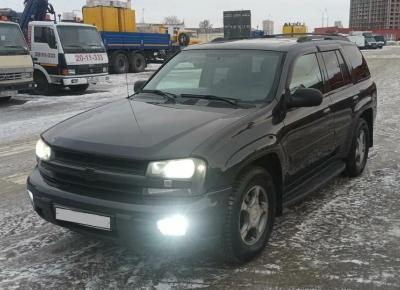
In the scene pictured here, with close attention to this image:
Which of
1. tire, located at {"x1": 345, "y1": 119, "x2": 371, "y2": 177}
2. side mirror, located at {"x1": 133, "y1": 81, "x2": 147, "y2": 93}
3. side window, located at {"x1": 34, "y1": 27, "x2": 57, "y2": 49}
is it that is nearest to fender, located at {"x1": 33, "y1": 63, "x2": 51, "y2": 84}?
side window, located at {"x1": 34, "y1": 27, "x2": 57, "y2": 49}

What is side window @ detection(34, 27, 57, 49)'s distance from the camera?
15961mm

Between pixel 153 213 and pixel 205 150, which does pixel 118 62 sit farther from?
pixel 153 213

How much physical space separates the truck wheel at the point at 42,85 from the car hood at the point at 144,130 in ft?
42.3

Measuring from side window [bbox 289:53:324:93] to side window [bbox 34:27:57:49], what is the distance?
1275 cm

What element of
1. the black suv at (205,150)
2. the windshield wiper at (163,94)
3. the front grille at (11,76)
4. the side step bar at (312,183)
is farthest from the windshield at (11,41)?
the side step bar at (312,183)

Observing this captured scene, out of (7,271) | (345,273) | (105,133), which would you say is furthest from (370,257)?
(7,271)

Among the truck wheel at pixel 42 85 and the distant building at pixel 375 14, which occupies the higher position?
the distant building at pixel 375 14

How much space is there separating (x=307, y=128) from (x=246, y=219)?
3.97ft

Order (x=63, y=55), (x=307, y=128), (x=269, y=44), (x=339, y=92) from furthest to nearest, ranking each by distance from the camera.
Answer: (x=63, y=55), (x=339, y=92), (x=269, y=44), (x=307, y=128)

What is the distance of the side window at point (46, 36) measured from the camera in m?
16.0

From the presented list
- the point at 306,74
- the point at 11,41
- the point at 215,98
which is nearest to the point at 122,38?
the point at 11,41

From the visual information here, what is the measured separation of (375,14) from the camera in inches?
4641

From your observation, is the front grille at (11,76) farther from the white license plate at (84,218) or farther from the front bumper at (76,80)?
the white license plate at (84,218)

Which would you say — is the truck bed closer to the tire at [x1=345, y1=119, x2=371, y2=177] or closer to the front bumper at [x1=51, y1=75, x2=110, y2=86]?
the front bumper at [x1=51, y1=75, x2=110, y2=86]
